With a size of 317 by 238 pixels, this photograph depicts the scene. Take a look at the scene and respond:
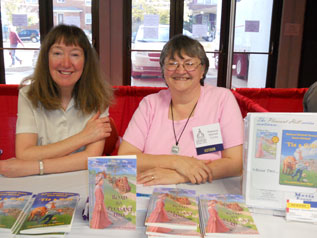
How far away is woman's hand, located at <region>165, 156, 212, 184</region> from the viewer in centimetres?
135

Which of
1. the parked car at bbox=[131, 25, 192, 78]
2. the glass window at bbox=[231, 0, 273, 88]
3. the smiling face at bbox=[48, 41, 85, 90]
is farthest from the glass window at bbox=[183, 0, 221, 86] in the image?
the smiling face at bbox=[48, 41, 85, 90]

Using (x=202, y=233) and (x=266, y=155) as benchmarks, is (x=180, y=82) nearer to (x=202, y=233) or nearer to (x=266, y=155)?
(x=266, y=155)


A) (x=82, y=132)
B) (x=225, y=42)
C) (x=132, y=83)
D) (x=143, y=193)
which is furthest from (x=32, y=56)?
(x=143, y=193)

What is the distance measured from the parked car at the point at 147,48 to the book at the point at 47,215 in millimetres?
4614

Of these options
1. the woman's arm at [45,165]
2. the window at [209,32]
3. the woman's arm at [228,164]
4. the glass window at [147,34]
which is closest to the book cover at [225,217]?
the woman's arm at [228,164]

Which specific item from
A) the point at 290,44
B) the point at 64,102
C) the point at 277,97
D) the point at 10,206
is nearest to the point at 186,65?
the point at 64,102

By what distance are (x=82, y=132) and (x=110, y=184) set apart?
2.25 feet

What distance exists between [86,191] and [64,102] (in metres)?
0.67

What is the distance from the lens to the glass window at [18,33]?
5250mm

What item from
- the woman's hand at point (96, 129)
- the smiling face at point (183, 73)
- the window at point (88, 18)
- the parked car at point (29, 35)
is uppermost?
the window at point (88, 18)

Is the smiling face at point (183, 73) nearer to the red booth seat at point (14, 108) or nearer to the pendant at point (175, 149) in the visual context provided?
the pendant at point (175, 149)

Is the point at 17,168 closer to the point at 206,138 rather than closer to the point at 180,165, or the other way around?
the point at 180,165

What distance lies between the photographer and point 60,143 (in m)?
1.55

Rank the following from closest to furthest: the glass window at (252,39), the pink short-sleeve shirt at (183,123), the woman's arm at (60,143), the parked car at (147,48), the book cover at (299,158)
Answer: the book cover at (299,158) → the woman's arm at (60,143) → the pink short-sleeve shirt at (183,123) → the parked car at (147,48) → the glass window at (252,39)
